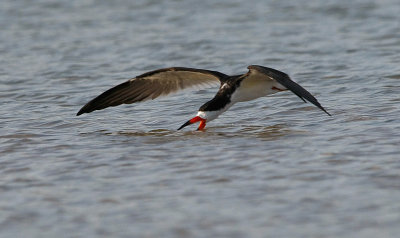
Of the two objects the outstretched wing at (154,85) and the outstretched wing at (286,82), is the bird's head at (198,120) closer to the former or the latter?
the outstretched wing at (154,85)

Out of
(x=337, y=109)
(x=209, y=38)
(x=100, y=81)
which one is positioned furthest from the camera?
(x=209, y=38)

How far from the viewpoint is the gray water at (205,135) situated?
16.6ft

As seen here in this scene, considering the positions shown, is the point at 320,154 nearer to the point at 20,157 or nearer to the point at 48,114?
the point at 20,157

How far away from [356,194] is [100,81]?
6366mm

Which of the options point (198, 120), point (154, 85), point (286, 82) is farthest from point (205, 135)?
point (154, 85)

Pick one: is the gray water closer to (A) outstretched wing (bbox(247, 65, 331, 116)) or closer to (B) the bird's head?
(B) the bird's head

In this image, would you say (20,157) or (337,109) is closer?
(20,157)

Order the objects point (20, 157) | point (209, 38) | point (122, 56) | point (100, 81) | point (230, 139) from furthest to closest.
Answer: point (209, 38)
point (122, 56)
point (100, 81)
point (230, 139)
point (20, 157)

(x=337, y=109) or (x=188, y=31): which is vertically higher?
(x=188, y=31)

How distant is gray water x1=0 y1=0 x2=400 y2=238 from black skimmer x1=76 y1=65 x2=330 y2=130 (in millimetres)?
250

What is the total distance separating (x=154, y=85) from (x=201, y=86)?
1.84 ft

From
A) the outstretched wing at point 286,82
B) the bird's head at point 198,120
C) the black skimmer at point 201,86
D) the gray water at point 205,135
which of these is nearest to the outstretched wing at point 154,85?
the black skimmer at point 201,86

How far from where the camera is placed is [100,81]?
1109 cm

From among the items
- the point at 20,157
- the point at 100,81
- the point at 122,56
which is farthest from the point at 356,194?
the point at 122,56
